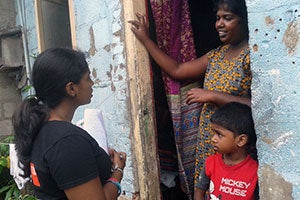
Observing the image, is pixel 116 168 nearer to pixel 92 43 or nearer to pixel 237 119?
pixel 237 119

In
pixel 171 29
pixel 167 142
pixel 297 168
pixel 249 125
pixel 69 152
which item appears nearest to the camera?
pixel 69 152

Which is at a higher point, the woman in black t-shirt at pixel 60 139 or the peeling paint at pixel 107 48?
the peeling paint at pixel 107 48

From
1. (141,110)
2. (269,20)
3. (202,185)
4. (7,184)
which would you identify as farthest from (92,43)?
(7,184)

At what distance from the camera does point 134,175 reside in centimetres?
284

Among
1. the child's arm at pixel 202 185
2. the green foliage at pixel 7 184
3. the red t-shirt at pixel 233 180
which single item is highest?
the red t-shirt at pixel 233 180

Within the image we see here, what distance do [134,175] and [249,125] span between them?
1.23 metres

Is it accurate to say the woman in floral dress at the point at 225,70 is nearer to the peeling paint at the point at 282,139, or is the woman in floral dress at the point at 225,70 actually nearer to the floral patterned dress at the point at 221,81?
the floral patterned dress at the point at 221,81

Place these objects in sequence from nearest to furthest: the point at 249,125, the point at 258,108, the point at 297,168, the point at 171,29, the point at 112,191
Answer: the point at 112,191
the point at 297,168
the point at 258,108
the point at 249,125
the point at 171,29

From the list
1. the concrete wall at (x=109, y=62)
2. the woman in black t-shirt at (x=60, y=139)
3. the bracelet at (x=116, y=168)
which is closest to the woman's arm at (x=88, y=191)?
the woman in black t-shirt at (x=60, y=139)

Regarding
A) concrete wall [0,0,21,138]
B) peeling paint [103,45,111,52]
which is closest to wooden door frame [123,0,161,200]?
peeling paint [103,45,111,52]

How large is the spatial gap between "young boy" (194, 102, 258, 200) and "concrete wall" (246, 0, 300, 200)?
12 cm

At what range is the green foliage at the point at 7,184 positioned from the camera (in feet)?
13.0

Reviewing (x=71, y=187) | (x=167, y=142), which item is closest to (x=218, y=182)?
(x=71, y=187)

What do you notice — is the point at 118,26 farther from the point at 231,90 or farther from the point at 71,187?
the point at 71,187
